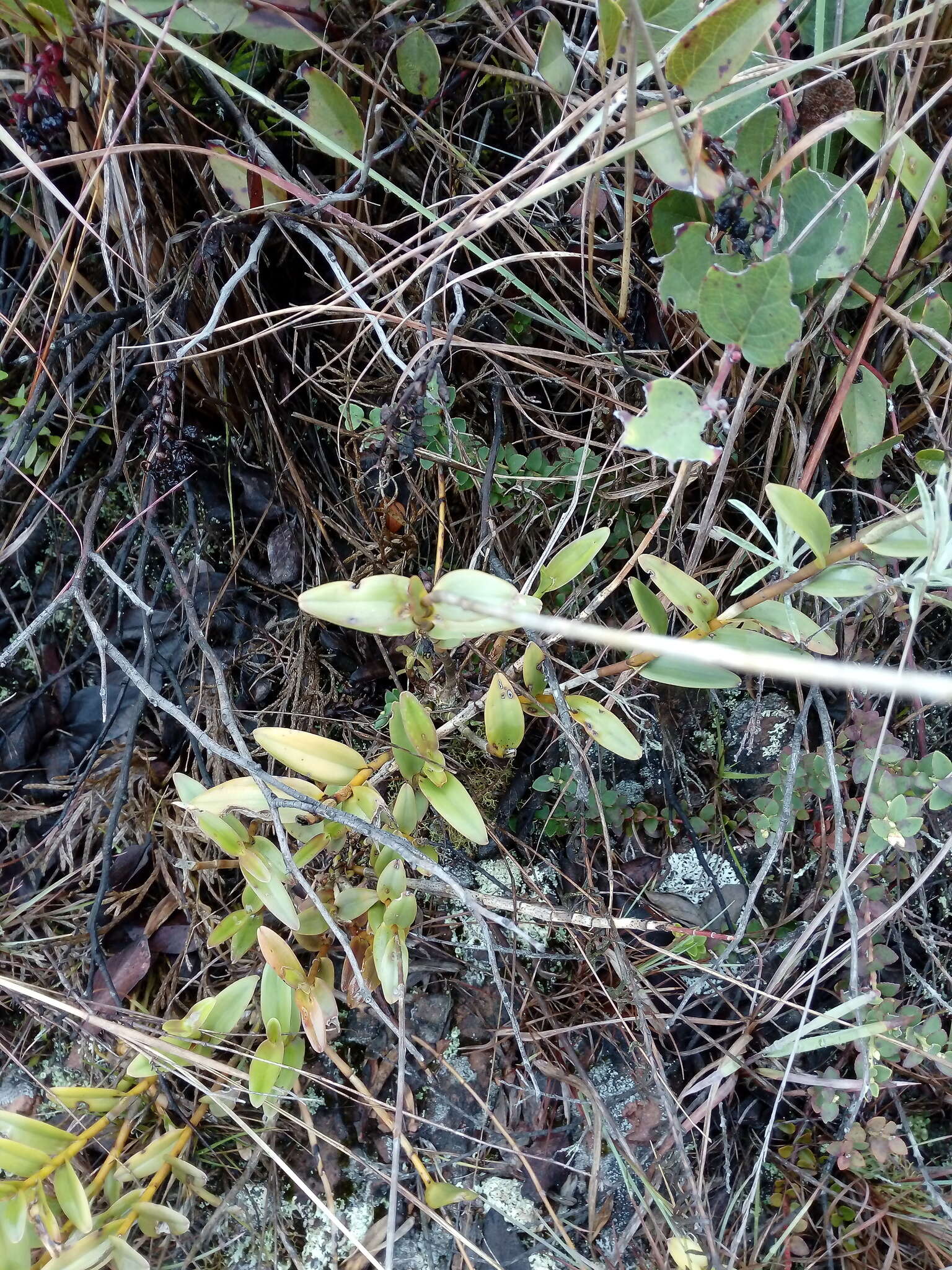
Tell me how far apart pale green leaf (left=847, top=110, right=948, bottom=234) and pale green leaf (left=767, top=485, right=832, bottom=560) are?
48cm

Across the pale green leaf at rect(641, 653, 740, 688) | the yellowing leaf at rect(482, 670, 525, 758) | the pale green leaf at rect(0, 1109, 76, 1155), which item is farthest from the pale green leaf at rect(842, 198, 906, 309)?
the pale green leaf at rect(0, 1109, 76, 1155)

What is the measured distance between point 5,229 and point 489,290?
0.87 m

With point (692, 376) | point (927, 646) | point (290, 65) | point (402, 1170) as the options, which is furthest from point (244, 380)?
point (402, 1170)

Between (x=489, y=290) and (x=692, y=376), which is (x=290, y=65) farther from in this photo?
(x=692, y=376)

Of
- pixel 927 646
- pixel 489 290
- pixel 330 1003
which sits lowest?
pixel 330 1003

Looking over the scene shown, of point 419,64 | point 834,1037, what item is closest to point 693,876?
point 834,1037

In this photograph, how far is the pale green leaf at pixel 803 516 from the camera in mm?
771

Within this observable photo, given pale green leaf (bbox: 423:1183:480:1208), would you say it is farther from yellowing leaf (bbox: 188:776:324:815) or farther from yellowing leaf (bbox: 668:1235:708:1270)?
yellowing leaf (bbox: 188:776:324:815)

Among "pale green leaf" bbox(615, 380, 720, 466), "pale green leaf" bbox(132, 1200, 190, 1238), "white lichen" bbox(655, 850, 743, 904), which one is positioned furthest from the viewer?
"white lichen" bbox(655, 850, 743, 904)

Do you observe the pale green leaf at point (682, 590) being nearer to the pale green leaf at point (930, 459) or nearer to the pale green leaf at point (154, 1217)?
the pale green leaf at point (930, 459)

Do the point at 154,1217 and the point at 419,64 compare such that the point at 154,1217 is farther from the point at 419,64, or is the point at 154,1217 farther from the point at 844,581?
the point at 419,64

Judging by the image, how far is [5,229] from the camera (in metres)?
1.27

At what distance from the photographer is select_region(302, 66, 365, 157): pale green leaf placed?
0.96 metres

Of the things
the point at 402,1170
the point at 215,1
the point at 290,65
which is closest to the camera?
the point at 215,1
